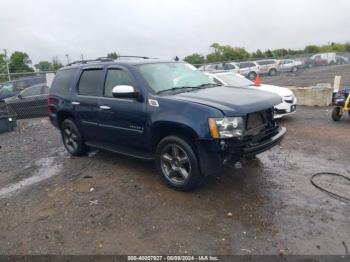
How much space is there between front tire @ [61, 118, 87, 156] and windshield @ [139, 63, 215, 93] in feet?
7.05

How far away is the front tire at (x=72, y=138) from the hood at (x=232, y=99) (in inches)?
104

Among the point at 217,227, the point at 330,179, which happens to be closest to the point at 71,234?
the point at 217,227

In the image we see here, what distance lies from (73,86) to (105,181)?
2.08m

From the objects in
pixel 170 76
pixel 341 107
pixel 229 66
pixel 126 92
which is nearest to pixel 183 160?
pixel 126 92

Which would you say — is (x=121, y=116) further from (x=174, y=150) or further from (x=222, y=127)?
(x=222, y=127)

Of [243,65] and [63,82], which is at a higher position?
[63,82]

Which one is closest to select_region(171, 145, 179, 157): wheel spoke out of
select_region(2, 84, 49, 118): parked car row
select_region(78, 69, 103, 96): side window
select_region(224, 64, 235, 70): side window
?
select_region(78, 69, 103, 96): side window

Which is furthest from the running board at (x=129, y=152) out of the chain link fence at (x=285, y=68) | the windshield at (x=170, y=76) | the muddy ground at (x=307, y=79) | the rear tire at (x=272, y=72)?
the rear tire at (x=272, y=72)

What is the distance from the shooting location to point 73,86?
6004 millimetres

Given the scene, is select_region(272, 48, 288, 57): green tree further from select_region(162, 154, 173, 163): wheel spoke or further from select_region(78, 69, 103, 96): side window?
select_region(162, 154, 173, 163): wheel spoke

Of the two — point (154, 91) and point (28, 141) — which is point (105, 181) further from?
point (28, 141)

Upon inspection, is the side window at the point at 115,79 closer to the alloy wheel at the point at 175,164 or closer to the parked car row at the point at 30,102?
the alloy wheel at the point at 175,164

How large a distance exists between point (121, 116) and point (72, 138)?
6.70 ft

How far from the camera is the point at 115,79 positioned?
516 cm
